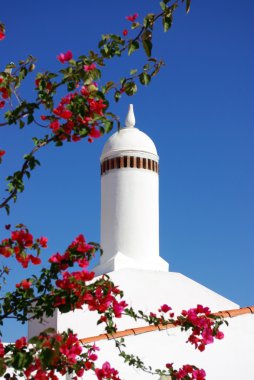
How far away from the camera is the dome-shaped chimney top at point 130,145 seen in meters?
18.0

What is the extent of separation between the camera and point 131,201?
18.2 metres

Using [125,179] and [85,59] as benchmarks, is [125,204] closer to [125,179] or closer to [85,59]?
[125,179]

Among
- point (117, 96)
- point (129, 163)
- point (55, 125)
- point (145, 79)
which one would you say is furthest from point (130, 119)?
point (55, 125)

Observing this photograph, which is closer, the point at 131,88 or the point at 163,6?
the point at 163,6

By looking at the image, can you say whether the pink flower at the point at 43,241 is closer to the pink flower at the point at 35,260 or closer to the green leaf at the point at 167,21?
the pink flower at the point at 35,260

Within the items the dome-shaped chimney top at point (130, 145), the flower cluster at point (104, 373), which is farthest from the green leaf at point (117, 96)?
the dome-shaped chimney top at point (130, 145)

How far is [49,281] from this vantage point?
4262 millimetres

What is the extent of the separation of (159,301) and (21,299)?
11.8 m

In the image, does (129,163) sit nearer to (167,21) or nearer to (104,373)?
(104,373)

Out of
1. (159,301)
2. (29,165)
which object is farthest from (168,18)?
(159,301)

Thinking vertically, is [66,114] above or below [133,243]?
below

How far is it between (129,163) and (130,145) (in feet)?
1.98

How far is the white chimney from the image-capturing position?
18000 mm

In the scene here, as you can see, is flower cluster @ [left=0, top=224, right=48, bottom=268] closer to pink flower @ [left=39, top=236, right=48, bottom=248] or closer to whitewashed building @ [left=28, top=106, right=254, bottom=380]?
pink flower @ [left=39, top=236, right=48, bottom=248]
